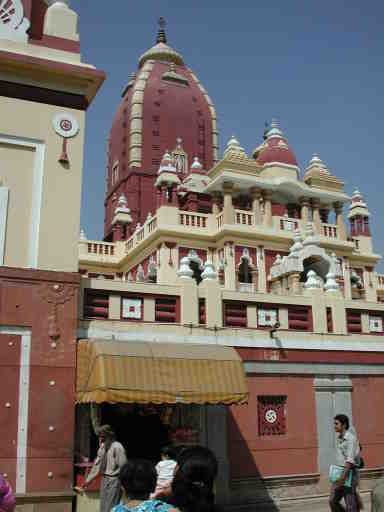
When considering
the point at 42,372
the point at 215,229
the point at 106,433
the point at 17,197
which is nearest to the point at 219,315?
the point at 42,372

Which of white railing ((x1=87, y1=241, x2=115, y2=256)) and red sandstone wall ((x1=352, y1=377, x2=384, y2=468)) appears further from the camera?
white railing ((x1=87, y1=241, x2=115, y2=256))

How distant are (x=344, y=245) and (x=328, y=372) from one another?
47.2 feet

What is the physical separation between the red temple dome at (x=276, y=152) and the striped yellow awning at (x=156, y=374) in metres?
18.0

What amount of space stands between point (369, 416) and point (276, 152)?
1681 cm

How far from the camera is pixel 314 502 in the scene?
37.9 feet

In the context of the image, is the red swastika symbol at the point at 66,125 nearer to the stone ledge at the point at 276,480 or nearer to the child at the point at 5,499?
the stone ledge at the point at 276,480

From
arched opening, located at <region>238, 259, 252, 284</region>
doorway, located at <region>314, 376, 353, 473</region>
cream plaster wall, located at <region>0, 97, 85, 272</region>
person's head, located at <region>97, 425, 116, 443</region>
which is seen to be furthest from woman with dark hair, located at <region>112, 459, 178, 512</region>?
arched opening, located at <region>238, 259, 252, 284</region>

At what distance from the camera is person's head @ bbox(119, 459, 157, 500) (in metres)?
4.18

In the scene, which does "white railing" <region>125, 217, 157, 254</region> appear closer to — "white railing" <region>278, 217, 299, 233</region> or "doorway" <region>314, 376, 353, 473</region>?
"white railing" <region>278, 217, 299, 233</region>

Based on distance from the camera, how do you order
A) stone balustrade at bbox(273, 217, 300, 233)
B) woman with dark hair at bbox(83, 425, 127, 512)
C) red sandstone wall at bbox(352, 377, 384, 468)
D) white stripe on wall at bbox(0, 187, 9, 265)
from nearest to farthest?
woman with dark hair at bbox(83, 425, 127, 512), white stripe on wall at bbox(0, 187, 9, 265), red sandstone wall at bbox(352, 377, 384, 468), stone balustrade at bbox(273, 217, 300, 233)

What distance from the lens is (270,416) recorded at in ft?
38.3

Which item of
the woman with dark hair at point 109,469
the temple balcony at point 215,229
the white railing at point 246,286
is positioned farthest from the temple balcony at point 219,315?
the temple balcony at point 215,229

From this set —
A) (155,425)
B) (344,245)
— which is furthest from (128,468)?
(344,245)

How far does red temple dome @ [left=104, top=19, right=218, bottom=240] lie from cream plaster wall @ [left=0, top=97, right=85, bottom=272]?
20327 mm
